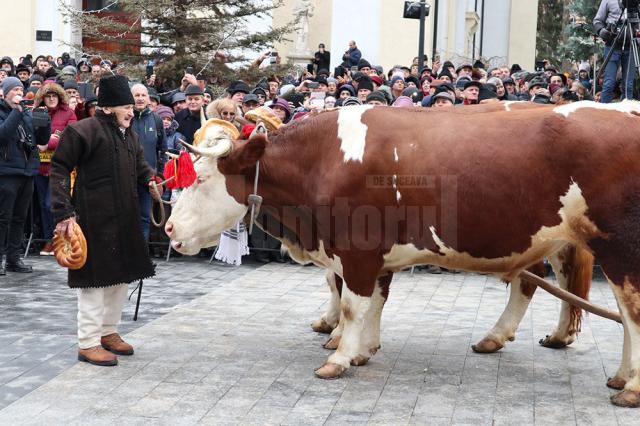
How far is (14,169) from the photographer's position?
11195 millimetres

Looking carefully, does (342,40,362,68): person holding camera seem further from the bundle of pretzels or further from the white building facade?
the bundle of pretzels

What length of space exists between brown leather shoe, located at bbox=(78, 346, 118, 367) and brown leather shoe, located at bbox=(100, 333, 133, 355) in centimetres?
22

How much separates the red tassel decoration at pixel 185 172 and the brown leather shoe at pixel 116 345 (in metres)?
1.31

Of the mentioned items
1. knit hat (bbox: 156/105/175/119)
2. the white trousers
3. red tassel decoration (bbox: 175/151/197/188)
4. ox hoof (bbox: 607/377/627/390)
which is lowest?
ox hoof (bbox: 607/377/627/390)

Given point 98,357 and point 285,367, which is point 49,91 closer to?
point 98,357

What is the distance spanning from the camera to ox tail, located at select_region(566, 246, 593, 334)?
7.64 meters

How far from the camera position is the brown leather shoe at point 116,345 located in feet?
24.2

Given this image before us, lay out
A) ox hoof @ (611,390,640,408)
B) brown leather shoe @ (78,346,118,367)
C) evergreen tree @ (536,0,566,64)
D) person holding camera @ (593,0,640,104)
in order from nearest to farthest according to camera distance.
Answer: ox hoof @ (611,390,640,408)
brown leather shoe @ (78,346,118,367)
person holding camera @ (593,0,640,104)
evergreen tree @ (536,0,566,64)

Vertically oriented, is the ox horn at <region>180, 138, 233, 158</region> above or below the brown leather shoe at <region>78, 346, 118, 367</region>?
above

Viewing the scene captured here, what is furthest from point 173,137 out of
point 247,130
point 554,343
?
point 554,343

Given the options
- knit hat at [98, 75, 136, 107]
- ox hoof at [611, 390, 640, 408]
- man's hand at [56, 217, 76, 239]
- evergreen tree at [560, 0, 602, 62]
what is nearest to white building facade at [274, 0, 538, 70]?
evergreen tree at [560, 0, 602, 62]

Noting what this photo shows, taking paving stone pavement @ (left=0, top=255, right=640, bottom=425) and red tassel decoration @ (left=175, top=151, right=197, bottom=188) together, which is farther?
red tassel decoration @ (left=175, top=151, right=197, bottom=188)

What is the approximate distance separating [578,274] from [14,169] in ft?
21.8

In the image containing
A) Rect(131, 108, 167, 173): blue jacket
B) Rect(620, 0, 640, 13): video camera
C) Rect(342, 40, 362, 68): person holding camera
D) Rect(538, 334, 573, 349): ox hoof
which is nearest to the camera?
Rect(538, 334, 573, 349): ox hoof
